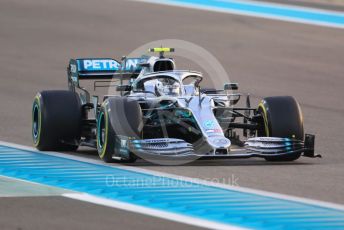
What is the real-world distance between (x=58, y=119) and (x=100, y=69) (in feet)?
4.79

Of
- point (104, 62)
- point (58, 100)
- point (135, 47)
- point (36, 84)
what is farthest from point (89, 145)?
point (135, 47)

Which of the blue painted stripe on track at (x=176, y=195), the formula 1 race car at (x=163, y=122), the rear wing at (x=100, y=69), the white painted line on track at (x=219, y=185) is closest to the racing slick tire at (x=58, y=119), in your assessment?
the formula 1 race car at (x=163, y=122)

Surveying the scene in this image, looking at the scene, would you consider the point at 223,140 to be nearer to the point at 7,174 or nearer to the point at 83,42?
the point at 7,174

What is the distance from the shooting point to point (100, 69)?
51.9 ft

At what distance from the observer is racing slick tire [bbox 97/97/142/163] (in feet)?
43.7

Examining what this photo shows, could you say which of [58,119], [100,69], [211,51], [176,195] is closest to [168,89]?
[58,119]

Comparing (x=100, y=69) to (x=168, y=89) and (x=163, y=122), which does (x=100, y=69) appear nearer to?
(x=168, y=89)

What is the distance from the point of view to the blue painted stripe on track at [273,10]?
2847cm

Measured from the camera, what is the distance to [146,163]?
13742mm

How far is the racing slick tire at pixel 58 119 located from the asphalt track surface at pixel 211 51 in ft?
1.34

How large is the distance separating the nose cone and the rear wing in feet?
8.20

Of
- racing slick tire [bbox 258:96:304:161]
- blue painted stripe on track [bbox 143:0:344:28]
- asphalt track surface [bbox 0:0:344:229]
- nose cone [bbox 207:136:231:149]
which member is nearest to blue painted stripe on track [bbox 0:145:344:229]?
asphalt track surface [bbox 0:0:344:229]

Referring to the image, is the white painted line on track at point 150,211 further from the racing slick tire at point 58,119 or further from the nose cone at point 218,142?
the racing slick tire at point 58,119

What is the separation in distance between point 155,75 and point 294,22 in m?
14.2
